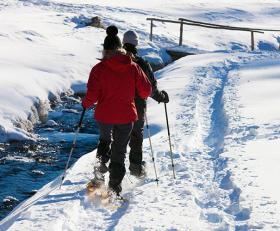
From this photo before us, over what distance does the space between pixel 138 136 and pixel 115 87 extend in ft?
4.09

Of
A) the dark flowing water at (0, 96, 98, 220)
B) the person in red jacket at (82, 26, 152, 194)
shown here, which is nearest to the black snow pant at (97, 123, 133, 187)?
the person in red jacket at (82, 26, 152, 194)

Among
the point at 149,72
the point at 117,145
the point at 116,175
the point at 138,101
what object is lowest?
the point at 116,175

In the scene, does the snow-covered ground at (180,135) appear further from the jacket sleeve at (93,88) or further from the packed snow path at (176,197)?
the jacket sleeve at (93,88)

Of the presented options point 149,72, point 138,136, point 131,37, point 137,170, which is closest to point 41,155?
point 137,170

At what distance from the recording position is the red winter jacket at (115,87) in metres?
6.27

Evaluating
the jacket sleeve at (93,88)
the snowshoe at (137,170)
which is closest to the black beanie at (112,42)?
the jacket sleeve at (93,88)

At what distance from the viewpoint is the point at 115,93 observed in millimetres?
6328

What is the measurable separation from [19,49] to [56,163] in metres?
9.77

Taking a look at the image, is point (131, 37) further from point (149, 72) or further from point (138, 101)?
point (138, 101)

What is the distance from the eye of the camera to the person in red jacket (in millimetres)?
6230

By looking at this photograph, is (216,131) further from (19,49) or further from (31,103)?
(19,49)

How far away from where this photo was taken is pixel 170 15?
45.1m

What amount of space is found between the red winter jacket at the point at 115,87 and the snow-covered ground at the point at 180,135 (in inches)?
41.0

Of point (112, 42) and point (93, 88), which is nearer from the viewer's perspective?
point (112, 42)
